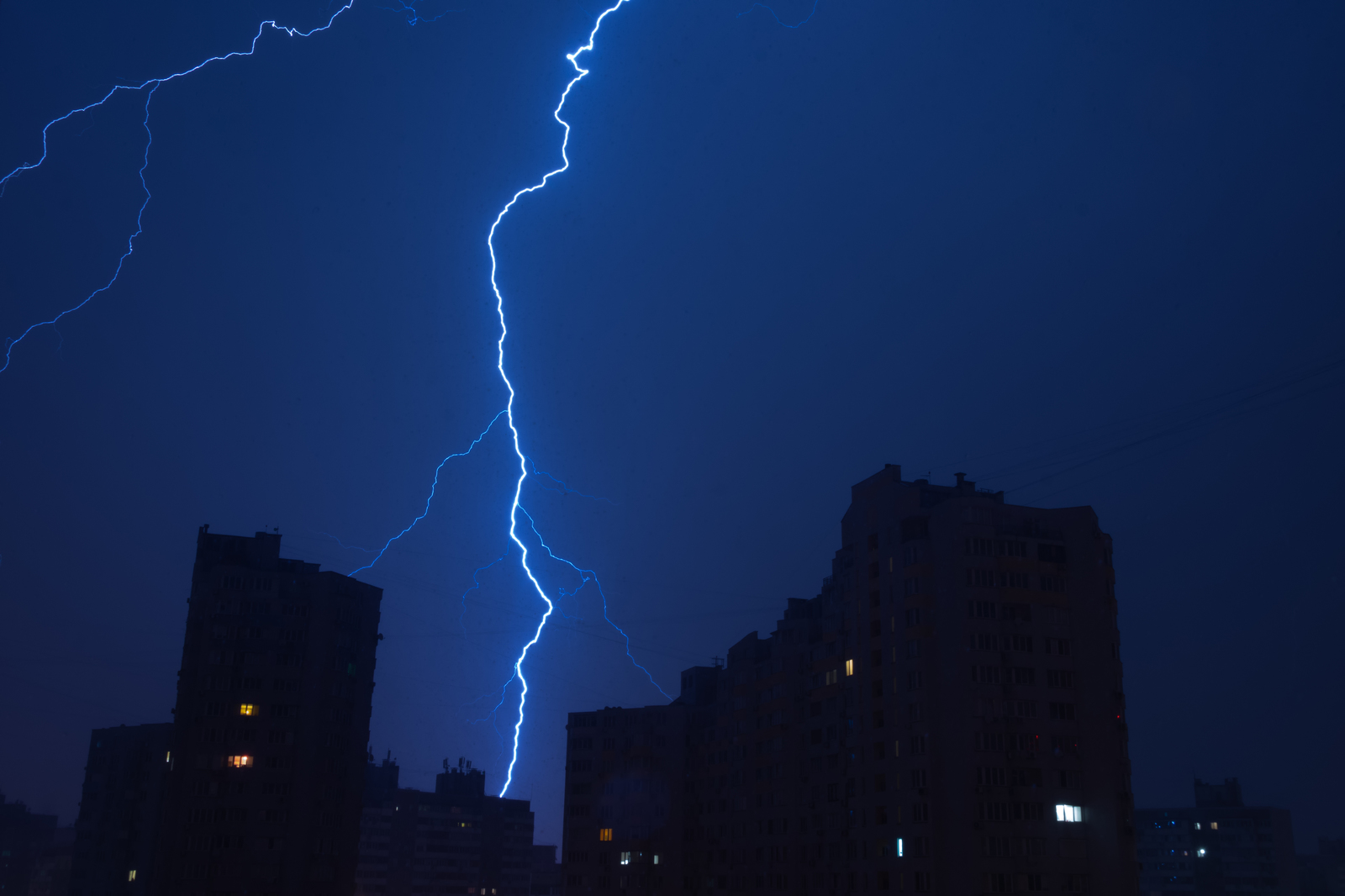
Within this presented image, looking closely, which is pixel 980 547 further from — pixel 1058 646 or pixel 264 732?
pixel 264 732

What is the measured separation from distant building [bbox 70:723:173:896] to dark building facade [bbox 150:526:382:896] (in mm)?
45259

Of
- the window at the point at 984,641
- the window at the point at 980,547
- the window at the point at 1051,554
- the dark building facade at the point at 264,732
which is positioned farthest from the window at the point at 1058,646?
the dark building facade at the point at 264,732

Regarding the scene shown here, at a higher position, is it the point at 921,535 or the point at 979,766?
the point at 921,535

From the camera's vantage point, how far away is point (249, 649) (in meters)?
111

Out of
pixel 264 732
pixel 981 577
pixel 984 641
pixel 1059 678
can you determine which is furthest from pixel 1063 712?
pixel 264 732

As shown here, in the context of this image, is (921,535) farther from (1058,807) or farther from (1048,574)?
(1058,807)

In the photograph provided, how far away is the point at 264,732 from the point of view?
4301 inches

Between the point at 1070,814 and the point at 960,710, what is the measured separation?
1041 cm

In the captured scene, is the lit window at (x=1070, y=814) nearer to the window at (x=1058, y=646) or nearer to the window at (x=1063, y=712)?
the window at (x=1063, y=712)

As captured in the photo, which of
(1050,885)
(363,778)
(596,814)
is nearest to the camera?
(1050,885)

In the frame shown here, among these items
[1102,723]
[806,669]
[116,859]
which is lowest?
[116,859]

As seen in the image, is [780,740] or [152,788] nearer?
[780,740]

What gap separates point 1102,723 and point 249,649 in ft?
245

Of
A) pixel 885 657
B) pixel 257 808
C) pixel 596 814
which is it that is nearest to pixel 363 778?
pixel 257 808
